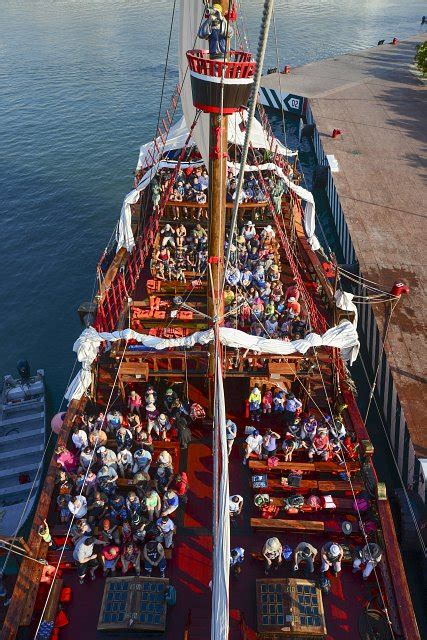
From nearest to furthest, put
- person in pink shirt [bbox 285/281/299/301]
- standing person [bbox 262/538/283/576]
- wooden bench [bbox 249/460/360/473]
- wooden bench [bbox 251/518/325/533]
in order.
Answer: standing person [bbox 262/538/283/576] → wooden bench [bbox 251/518/325/533] → wooden bench [bbox 249/460/360/473] → person in pink shirt [bbox 285/281/299/301]

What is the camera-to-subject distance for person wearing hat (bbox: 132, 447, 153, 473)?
525 inches

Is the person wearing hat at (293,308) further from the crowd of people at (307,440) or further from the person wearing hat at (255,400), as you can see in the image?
the crowd of people at (307,440)

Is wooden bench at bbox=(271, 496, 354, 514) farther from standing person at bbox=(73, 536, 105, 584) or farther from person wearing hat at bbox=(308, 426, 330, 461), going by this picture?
standing person at bbox=(73, 536, 105, 584)

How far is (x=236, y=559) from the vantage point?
11.6 m

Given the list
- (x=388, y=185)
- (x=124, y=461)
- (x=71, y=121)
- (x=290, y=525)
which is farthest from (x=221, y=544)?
(x=71, y=121)

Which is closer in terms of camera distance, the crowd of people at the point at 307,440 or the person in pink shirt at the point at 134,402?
the crowd of people at the point at 307,440

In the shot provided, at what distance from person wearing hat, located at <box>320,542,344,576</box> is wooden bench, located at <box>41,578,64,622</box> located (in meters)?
6.12

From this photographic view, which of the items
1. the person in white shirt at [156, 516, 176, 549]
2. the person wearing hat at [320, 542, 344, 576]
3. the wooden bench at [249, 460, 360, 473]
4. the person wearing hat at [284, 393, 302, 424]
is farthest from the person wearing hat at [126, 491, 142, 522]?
the person wearing hat at [284, 393, 302, 424]

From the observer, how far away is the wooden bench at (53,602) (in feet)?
35.3

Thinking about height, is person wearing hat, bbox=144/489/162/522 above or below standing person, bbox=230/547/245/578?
above

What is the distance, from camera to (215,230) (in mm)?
13422

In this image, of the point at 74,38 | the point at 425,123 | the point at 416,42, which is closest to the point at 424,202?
the point at 425,123

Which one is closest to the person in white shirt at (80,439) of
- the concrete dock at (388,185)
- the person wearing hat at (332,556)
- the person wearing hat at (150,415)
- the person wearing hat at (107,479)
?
the person wearing hat at (107,479)

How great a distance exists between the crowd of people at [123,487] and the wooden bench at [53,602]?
52 cm
